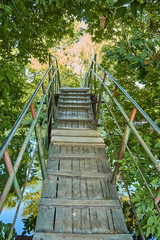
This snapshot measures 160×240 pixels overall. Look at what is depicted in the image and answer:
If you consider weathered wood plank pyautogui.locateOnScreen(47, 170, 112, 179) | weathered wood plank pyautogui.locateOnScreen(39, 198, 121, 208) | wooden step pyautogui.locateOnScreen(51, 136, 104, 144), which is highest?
wooden step pyautogui.locateOnScreen(51, 136, 104, 144)

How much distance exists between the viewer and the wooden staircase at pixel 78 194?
6.01 feet

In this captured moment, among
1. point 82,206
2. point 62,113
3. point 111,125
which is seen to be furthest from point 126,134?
point 62,113

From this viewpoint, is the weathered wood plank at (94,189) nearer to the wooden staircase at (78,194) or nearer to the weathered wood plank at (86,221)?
the wooden staircase at (78,194)

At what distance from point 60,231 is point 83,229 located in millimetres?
237

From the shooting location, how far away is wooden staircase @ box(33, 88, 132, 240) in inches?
72.2

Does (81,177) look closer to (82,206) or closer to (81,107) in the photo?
(82,206)

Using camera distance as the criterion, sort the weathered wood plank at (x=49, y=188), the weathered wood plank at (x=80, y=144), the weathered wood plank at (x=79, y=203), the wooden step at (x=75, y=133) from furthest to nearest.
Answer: the wooden step at (x=75, y=133)
the weathered wood plank at (x=80, y=144)
the weathered wood plank at (x=49, y=188)
the weathered wood plank at (x=79, y=203)

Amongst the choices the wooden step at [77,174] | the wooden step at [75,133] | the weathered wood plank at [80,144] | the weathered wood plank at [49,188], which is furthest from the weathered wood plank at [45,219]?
the wooden step at [75,133]

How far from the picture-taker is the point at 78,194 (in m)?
2.28

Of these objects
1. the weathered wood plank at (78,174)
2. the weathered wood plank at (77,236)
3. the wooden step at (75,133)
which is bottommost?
the weathered wood plank at (77,236)

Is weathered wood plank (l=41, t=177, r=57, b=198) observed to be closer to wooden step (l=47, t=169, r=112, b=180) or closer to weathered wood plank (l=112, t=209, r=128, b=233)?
wooden step (l=47, t=169, r=112, b=180)

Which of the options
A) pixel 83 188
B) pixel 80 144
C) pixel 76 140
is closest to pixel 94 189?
pixel 83 188

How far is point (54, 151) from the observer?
10.4 feet

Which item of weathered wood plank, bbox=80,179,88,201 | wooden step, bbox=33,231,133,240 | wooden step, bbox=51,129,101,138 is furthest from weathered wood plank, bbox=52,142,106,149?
wooden step, bbox=33,231,133,240
